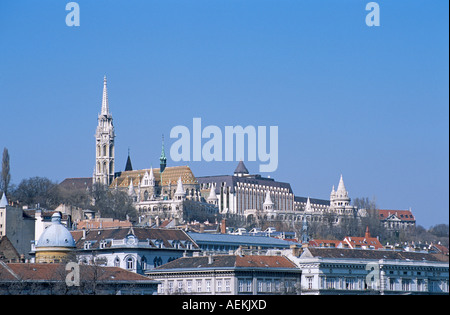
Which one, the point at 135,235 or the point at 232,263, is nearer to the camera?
the point at 232,263

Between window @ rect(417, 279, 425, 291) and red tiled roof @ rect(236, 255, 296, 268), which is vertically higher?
red tiled roof @ rect(236, 255, 296, 268)

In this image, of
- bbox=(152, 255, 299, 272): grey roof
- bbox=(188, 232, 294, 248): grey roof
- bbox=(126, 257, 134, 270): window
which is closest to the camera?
bbox=(152, 255, 299, 272): grey roof

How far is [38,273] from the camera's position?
62.2 m

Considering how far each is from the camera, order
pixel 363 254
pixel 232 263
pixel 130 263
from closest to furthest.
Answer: pixel 232 263 < pixel 130 263 < pixel 363 254

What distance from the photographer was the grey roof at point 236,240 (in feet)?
323

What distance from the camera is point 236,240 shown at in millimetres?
103812

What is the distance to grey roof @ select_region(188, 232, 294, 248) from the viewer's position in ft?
323

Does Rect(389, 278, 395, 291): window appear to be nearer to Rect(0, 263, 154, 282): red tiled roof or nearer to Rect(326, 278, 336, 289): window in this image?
Rect(326, 278, 336, 289): window

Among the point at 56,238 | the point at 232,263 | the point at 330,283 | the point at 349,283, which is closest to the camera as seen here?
the point at 232,263

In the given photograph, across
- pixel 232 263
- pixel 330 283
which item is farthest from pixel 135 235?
pixel 330 283

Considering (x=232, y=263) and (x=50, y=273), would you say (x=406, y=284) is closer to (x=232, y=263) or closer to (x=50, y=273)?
(x=232, y=263)

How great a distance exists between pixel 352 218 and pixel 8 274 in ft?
410

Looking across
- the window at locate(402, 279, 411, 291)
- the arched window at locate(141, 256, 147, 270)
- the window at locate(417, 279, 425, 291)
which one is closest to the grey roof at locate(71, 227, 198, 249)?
the arched window at locate(141, 256, 147, 270)
